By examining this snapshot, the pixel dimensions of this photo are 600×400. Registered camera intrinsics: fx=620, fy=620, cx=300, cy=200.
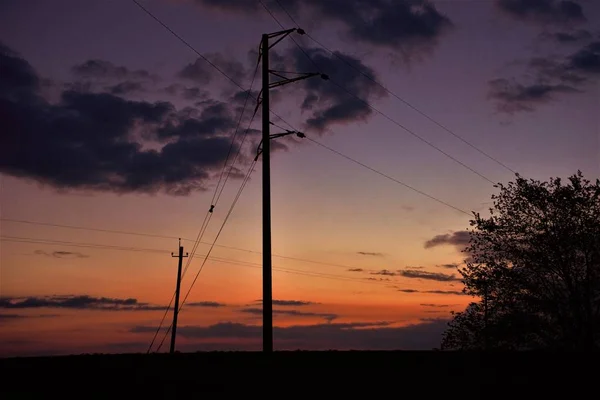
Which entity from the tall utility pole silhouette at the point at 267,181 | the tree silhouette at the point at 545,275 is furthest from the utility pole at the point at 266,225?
the tree silhouette at the point at 545,275

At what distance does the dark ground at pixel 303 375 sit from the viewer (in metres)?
14.1

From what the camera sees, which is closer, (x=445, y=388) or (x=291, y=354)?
(x=445, y=388)

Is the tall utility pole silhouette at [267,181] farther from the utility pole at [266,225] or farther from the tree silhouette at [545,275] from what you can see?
the tree silhouette at [545,275]

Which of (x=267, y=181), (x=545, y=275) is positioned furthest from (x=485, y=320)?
(x=267, y=181)

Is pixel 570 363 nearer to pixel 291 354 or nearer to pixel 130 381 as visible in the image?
pixel 291 354

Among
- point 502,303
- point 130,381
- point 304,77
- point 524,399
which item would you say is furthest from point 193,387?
point 502,303

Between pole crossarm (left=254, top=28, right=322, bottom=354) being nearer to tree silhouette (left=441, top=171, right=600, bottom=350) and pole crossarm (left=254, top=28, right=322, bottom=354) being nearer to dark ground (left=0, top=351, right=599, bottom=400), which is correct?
dark ground (left=0, top=351, right=599, bottom=400)

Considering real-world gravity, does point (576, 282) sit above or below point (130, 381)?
above

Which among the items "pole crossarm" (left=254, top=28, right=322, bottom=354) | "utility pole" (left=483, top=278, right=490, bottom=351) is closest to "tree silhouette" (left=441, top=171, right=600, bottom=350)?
"utility pole" (left=483, top=278, right=490, bottom=351)

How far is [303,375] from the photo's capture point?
52.4ft

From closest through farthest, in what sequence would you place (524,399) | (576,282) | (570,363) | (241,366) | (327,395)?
(327,395), (524,399), (241,366), (570,363), (576,282)

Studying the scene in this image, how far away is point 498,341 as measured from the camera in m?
43.3

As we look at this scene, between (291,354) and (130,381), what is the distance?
5.98 meters

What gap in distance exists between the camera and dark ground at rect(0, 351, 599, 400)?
14102mm
